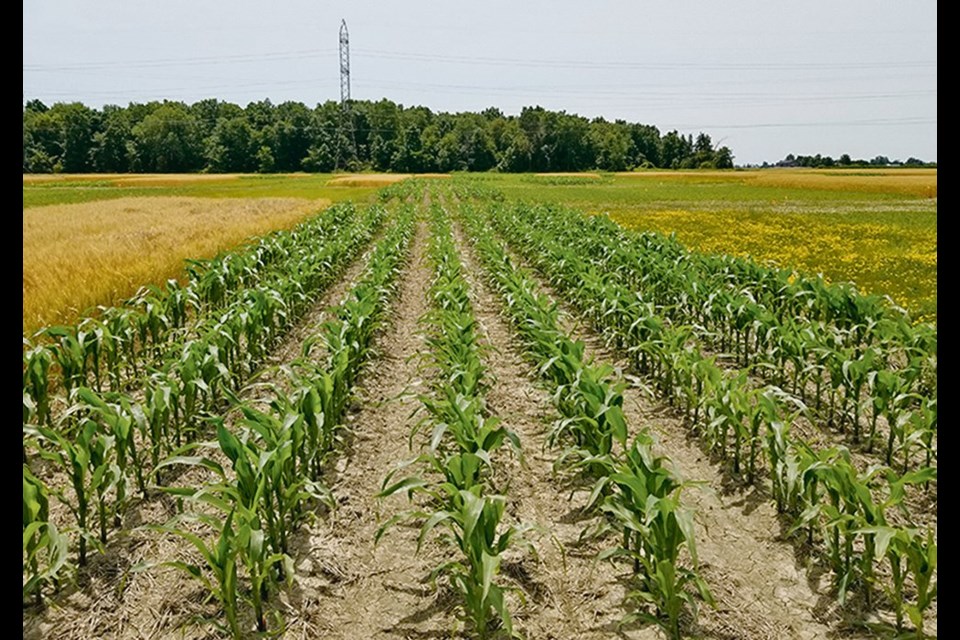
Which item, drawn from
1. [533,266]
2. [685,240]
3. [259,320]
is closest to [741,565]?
[259,320]

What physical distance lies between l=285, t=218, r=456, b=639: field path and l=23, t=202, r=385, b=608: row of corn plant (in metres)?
1.11

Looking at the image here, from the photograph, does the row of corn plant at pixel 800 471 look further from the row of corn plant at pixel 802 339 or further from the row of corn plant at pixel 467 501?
the row of corn plant at pixel 467 501

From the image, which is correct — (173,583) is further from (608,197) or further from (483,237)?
(608,197)

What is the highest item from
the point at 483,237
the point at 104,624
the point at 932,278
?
the point at 483,237

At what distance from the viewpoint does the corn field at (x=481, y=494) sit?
339 cm

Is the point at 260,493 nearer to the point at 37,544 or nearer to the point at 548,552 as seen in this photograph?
the point at 37,544

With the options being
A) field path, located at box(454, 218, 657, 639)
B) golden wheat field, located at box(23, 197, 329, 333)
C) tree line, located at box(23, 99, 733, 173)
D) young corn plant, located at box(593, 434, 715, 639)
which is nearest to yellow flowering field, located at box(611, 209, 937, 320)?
field path, located at box(454, 218, 657, 639)

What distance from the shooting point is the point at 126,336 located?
7027mm

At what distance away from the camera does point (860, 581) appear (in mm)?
3662

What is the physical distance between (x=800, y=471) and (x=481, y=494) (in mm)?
2093

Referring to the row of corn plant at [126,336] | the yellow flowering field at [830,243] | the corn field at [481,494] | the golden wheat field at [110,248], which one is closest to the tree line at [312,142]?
the golden wheat field at [110,248]

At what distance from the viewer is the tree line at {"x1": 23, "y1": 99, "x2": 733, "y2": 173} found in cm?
9606

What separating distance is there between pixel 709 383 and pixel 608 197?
40.1m

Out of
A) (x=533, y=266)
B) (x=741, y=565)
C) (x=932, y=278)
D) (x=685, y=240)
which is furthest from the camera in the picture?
(x=685, y=240)
